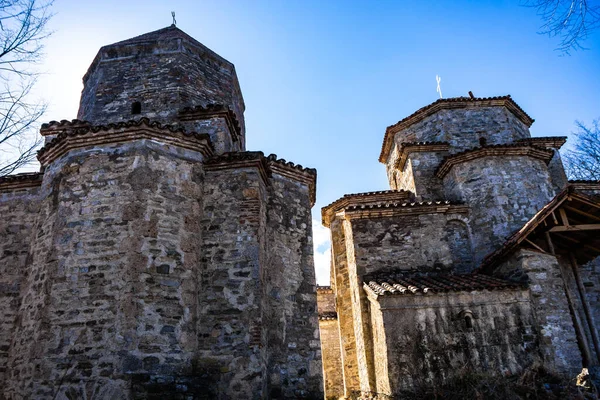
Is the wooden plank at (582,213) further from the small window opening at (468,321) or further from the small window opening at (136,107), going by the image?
the small window opening at (136,107)

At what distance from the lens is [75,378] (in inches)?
250

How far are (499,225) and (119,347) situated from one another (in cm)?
959

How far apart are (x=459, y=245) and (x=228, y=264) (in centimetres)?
694

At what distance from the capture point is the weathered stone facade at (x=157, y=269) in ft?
21.6

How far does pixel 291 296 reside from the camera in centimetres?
868

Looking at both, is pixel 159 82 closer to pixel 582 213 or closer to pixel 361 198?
pixel 361 198

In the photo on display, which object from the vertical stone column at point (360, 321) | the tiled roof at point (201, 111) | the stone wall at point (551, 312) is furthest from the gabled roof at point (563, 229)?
the tiled roof at point (201, 111)

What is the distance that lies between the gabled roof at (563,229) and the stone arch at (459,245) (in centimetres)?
130

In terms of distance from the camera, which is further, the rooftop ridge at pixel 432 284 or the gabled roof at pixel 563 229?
the rooftop ridge at pixel 432 284

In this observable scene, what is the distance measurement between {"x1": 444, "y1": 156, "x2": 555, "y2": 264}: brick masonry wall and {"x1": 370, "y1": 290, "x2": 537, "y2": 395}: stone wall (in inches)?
108

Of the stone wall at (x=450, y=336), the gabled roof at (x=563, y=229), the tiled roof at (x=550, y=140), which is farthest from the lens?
the tiled roof at (x=550, y=140)

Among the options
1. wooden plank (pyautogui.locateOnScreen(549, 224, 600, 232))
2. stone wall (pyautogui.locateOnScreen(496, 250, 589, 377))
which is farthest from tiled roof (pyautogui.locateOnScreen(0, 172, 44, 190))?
wooden plank (pyautogui.locateOnScreen(549, 224, 600, 232))

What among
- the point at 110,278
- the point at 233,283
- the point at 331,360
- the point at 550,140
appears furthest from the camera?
the point at 331,360

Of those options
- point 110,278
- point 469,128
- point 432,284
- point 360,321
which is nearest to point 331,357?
point 360,321
